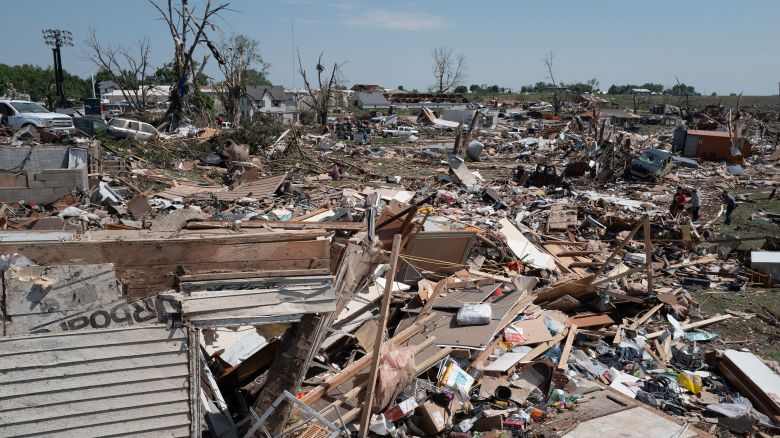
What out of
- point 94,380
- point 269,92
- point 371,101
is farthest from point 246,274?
point 269,92

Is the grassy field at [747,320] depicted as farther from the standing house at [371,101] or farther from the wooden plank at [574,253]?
the standing house at [371,101]

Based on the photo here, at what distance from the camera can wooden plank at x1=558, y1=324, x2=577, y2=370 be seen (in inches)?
252

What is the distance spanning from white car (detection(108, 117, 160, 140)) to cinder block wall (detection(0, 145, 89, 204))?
8.49 m

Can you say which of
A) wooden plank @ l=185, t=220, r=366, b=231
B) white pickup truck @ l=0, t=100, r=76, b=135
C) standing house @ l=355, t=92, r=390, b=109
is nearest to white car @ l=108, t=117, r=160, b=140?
white pickup truck @ l=0, t=100, r=76, b=135

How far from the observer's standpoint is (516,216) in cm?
1327

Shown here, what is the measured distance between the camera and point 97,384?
3832 mm

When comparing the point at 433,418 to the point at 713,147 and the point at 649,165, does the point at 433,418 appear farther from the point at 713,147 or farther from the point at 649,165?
the point at 713,147

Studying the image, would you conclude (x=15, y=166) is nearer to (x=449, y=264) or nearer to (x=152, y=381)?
(x=449, y=264)

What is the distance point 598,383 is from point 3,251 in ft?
18.6

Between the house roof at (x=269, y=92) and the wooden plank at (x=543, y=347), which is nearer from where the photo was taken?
the wooden plank at (x=543, y=347)

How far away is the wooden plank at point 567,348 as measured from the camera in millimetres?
6388

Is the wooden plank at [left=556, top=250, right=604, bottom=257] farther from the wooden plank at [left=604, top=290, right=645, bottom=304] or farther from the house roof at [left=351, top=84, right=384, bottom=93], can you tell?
the house roof at [left=351, top=84, right=384, bottom=93]

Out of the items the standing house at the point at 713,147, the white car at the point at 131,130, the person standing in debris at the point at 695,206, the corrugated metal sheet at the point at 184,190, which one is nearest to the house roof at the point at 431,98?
the standing house at the point at 713,147

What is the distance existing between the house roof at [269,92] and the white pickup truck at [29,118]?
34.2 m
